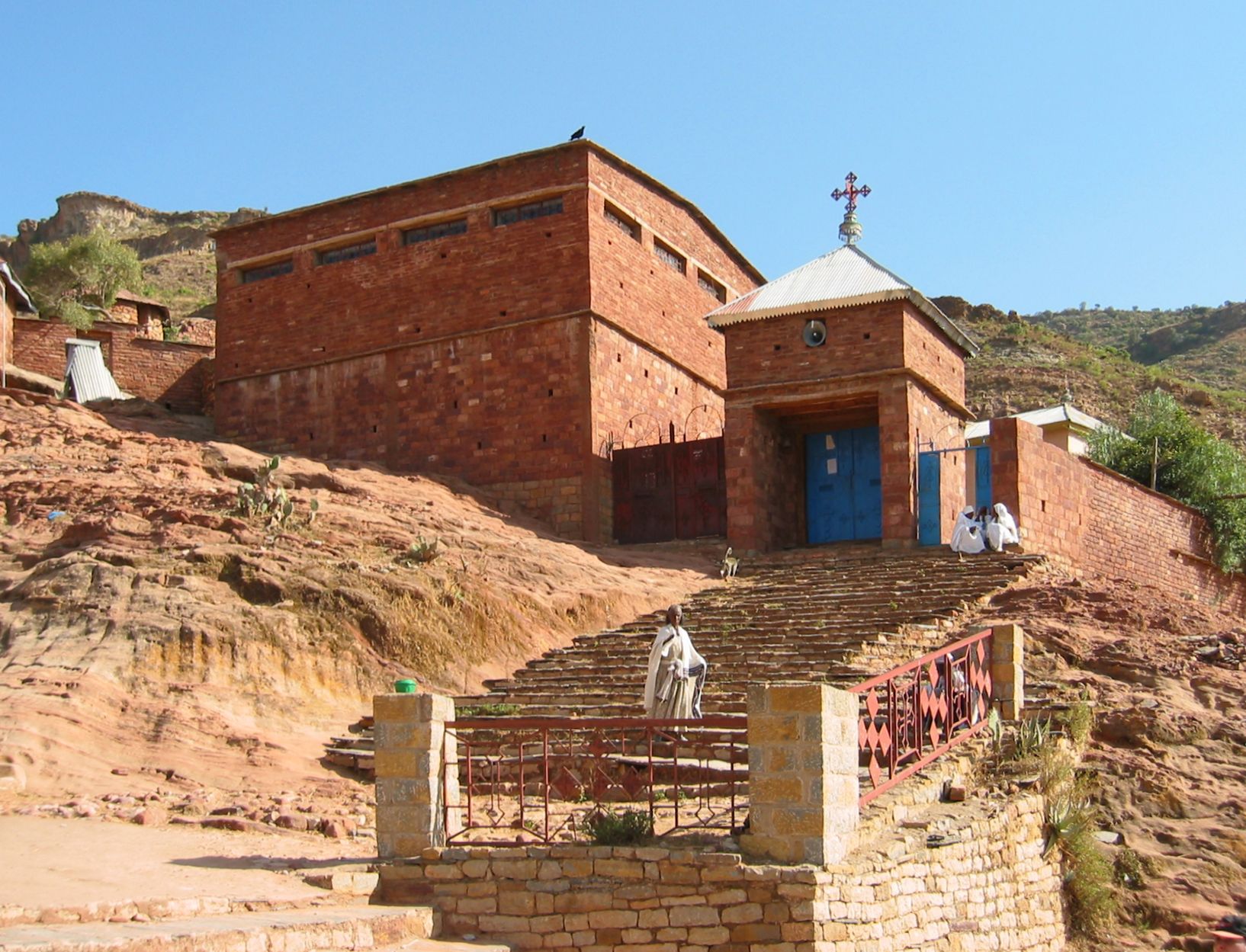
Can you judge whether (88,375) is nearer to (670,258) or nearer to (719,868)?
(670,258)

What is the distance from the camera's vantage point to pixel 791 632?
1709 centimetres

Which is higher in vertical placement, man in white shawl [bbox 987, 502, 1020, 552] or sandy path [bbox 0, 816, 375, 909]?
man in white shawl [bbox 987, 502, 1020, 552]

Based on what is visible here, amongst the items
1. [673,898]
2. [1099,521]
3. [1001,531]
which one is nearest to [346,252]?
[1001,531]

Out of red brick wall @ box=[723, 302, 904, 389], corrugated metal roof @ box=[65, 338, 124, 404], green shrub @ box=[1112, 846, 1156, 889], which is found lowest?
green shrub @ box=[1112, 846, 1156, 889]

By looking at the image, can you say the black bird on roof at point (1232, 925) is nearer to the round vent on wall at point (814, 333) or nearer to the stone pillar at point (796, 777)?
the stone pillar at point (796, 777)

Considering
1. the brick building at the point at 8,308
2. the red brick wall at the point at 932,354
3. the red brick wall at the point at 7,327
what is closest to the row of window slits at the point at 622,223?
the red brick wall at the point at 932,354

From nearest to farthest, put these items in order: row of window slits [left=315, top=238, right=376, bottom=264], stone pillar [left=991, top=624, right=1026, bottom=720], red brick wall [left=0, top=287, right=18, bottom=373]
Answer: stone pillar [left=991, top=624, right=1026, bottom=720] < row of window slits [left=315, top=238, right=376, bottom=264] < red brick wall [left=0, top=287, right=18, bottom=373]

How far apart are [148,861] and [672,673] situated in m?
4.73

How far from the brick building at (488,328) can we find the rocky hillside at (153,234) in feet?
111

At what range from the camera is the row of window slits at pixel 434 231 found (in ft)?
88.4

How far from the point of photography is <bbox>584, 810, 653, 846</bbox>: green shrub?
10.1 metres

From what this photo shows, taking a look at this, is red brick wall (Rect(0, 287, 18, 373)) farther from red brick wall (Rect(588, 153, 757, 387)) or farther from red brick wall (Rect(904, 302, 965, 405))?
red brick wall (Rect(904, 302, 965, 405))

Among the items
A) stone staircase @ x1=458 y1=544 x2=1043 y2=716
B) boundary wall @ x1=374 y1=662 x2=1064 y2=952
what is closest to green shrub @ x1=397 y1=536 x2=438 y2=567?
stone staircase @ x1=458 y1=544 x2=1043 y2=716

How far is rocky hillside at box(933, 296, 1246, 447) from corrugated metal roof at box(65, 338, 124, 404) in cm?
2609
